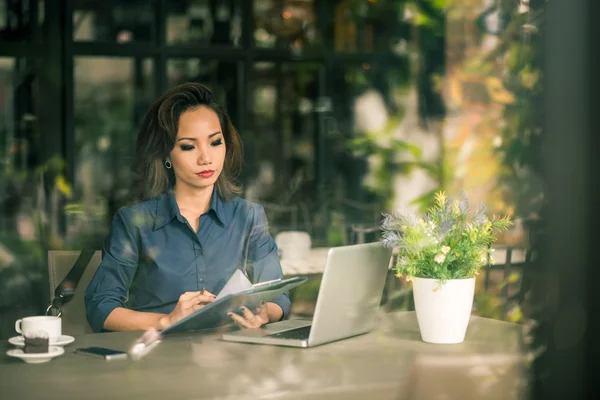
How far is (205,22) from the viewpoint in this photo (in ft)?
17.8

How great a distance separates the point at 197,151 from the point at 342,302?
2.91ft

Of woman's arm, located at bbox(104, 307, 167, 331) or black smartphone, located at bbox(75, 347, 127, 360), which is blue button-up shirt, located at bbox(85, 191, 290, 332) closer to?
woman's arm, located at bbox(104, 307, 167, 331)

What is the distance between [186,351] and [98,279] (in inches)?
23.3

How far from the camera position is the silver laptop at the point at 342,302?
6.68 feet

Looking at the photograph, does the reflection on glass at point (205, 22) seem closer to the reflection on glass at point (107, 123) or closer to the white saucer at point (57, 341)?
the reflection on glass at point (107, 123)

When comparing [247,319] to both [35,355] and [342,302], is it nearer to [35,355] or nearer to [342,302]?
[342,302]

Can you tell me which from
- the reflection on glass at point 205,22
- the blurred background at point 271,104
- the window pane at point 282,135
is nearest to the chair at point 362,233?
the blurred background at point 271,104

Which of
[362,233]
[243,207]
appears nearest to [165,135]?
[243,207]

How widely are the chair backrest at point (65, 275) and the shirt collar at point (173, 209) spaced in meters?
0.30

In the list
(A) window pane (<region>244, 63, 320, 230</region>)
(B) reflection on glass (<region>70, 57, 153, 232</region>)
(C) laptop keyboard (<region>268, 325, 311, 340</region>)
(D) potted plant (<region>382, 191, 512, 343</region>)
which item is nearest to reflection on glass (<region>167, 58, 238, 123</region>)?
(A) window pane (<region>244, 63, 320, 230</region>)

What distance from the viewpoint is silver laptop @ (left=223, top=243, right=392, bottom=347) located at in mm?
2035

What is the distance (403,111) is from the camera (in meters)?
5.60

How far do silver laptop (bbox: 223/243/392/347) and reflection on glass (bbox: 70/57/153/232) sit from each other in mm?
3008

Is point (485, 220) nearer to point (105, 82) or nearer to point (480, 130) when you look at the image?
point (480, 130)
